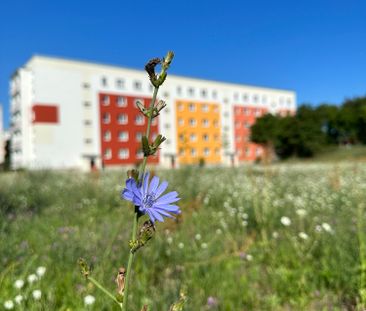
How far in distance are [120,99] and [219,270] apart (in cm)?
4339

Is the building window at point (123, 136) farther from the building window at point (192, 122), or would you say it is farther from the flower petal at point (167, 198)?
the flower petal at point (167, 198)

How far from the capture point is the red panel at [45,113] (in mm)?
39747

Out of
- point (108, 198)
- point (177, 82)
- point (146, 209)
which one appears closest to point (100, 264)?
point (146, 209)

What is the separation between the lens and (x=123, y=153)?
4456 centimetres

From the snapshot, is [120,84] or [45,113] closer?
[45,113]

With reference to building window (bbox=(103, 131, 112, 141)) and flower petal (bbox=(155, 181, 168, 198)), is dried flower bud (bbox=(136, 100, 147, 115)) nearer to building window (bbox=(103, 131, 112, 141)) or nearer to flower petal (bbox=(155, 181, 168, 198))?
flower petal (bbox=(155, 181, 168, 198))

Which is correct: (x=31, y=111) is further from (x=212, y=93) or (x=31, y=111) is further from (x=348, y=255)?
(x=348, y=255)

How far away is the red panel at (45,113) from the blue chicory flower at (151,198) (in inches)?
1658

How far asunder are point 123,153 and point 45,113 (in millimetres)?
10139

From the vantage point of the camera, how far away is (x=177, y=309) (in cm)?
79

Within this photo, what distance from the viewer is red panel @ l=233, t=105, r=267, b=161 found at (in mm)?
56644

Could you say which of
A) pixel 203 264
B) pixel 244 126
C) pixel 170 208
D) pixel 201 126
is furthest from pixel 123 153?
pixel 170 208

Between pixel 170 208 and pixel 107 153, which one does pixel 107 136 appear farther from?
pixel 170 208

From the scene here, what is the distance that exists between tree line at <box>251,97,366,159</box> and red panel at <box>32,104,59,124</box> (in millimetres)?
25927
